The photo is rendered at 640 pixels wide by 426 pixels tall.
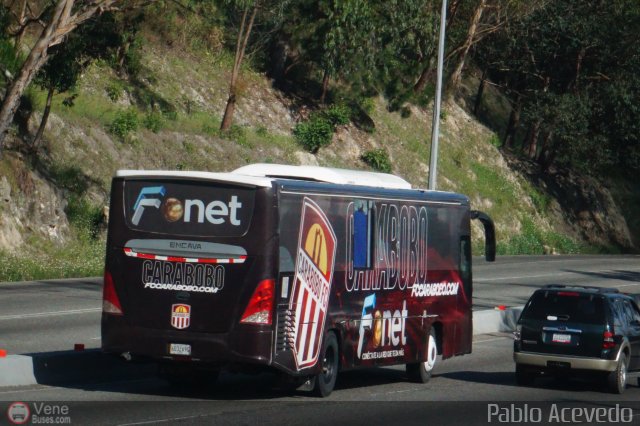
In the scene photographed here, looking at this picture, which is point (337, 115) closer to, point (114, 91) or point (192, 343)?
point (114, 91)

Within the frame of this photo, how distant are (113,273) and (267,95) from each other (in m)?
38.8

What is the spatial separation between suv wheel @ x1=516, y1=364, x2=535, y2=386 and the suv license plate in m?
0.71

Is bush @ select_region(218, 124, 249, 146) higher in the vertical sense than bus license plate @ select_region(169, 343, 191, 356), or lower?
higher

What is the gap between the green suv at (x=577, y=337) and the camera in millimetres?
17672

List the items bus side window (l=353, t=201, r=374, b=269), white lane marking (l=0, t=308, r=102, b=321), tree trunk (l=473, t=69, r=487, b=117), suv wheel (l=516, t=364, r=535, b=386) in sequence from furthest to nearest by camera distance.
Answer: tree trunk (l=473, t=69, r=487, b=117) → white lane marking (l=0, t=308, r=102, b=321) → suv wheel (l=516, t=364, r=535, b=386) → bus side window (l=353, t=201, r=374, b=269)

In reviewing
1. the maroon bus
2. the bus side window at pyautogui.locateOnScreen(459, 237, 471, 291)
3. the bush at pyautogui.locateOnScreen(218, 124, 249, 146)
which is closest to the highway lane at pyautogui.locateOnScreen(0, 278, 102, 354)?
the maroon bus

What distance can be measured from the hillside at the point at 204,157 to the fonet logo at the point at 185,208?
1925cm

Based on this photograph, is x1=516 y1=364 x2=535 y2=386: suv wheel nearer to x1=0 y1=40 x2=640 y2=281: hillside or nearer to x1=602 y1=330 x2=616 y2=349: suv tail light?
x1=602 y1=330 x2=616 y2=349: suv tail light

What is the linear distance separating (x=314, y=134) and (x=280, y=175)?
3493 cm

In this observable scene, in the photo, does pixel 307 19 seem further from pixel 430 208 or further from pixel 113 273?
pixel 113 273

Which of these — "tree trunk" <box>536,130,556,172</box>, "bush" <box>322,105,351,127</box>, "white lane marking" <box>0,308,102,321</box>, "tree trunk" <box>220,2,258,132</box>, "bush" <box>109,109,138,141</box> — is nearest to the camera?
"white lane marking" <box>0,308,102,321</box>

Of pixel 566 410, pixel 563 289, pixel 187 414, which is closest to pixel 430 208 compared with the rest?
pixel 563 289

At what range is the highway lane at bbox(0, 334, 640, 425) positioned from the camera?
43.1ft

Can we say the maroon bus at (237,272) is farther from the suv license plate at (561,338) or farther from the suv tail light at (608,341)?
the suv tail light at (608,341)
